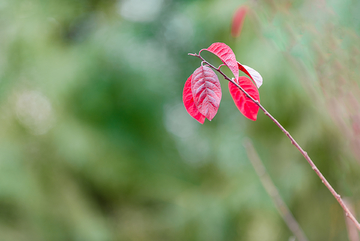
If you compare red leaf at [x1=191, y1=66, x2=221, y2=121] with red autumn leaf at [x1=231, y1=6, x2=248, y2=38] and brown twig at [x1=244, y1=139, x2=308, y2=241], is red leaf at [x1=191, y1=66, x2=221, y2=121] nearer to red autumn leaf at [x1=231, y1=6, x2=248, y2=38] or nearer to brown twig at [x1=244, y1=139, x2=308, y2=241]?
brown twig at [x1=244, y1=139, x2=308, y2=241]

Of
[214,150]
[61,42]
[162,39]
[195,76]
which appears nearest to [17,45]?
[61,42]

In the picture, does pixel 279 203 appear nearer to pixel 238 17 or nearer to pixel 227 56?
pixel 227 56

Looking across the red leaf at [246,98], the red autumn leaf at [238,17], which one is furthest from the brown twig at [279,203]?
the red autumn leaf at [238,17]

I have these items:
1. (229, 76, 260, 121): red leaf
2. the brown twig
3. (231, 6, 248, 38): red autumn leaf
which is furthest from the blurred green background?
(229, 76, 260, 121): red leaf

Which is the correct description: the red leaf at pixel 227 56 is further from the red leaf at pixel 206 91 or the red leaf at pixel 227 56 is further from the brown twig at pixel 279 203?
the brown twig at pixel 279 203

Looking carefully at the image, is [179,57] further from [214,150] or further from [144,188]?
[144,188]

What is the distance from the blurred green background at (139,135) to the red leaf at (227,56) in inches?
39.9

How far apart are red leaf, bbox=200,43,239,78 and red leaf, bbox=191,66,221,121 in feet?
0.07

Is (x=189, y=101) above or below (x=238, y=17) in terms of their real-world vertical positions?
below

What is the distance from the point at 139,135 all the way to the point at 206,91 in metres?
1.36

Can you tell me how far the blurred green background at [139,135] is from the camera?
1276 mm

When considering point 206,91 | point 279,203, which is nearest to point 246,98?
point 206,91

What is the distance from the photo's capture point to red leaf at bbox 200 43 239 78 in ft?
0.77

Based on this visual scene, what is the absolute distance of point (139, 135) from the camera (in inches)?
62.4
